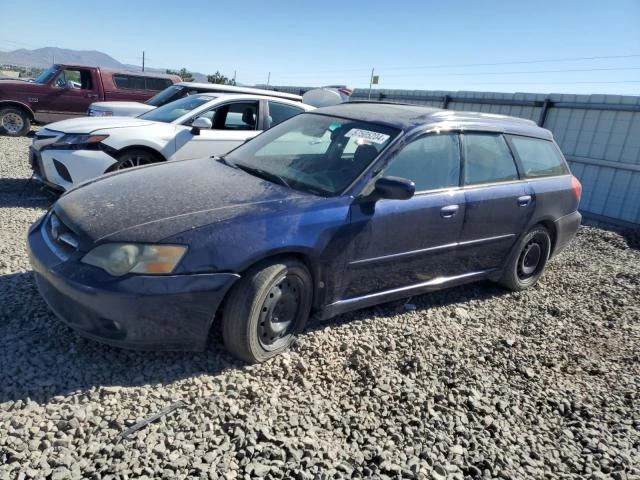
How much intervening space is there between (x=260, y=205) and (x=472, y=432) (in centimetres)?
183

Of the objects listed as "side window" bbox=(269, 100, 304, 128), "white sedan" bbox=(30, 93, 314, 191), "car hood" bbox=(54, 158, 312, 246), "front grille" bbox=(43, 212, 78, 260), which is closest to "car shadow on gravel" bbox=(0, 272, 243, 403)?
"front grille" bbox=(43, 212, 78, 260)

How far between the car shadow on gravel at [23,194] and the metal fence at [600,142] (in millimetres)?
9203

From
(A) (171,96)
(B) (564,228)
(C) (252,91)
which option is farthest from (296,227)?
(A) (171,96)

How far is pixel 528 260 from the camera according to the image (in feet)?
15.6

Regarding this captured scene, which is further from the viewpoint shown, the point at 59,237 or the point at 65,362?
the point at 59,237

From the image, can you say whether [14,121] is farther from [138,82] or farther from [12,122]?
[138,82]

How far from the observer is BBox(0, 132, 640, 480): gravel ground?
2232 mm

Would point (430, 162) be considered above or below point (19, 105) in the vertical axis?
above

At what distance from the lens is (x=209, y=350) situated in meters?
3.03

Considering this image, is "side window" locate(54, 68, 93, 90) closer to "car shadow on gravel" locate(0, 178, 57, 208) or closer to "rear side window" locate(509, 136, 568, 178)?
"car shadow on gravel" locate(0, 178, 57, 208)

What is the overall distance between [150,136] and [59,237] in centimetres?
333

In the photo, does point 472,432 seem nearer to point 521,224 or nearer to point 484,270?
point 484,270

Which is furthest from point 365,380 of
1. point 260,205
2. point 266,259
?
point 260,205

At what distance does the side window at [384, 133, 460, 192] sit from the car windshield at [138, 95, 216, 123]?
160 inches
